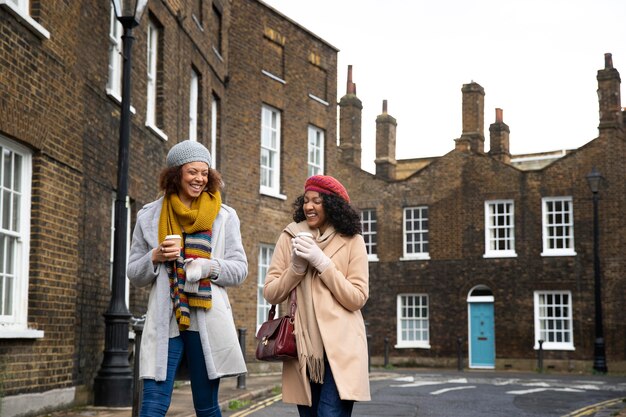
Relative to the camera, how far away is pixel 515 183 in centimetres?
3175

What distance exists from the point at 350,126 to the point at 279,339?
3312 cm

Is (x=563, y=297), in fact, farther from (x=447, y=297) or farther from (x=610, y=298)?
(x=447, y=297)

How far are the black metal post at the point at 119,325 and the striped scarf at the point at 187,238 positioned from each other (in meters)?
6.17

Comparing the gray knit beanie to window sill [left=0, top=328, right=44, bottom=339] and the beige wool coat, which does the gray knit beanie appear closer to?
the beige wool coat

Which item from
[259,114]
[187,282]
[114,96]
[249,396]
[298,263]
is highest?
[259,114]

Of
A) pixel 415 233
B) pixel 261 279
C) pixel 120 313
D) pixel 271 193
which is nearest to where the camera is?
pixel 120 313

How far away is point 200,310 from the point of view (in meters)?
4.68

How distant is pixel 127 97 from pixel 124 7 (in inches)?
43.9

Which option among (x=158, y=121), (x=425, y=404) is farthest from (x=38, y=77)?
(x=425, y=404)

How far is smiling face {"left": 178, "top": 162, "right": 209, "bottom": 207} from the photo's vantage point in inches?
191

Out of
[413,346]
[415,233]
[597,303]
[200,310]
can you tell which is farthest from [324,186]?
[415,233]

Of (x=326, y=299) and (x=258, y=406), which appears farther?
(x=258, y=406)

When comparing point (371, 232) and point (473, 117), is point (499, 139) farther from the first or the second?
point (371, 232)

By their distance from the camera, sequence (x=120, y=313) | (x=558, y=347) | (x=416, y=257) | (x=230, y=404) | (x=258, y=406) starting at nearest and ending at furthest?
(x=120, y=313) < (x=230, y=404) < (x=258, y=406) < (x=558, y=347) < (x=416, y=257)
